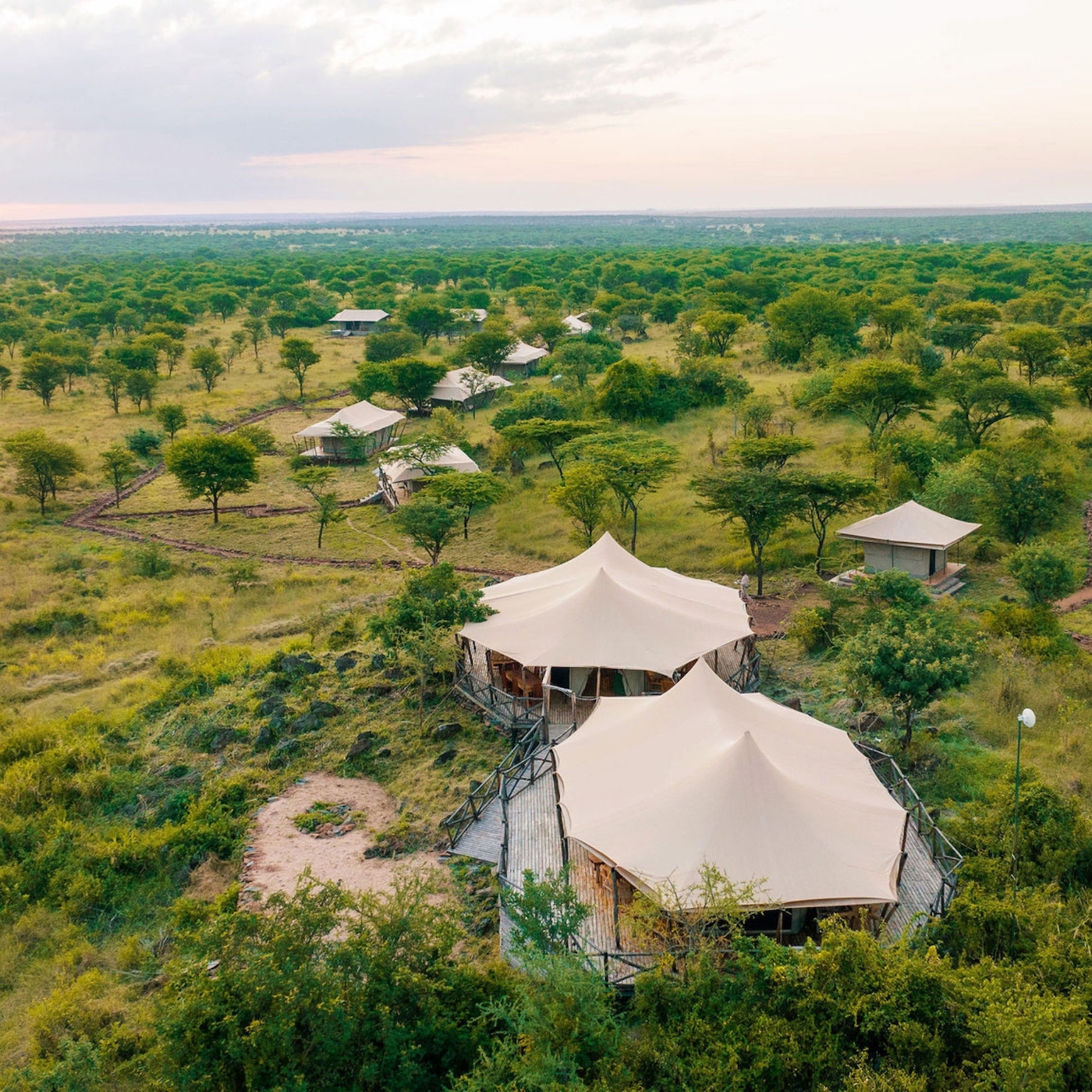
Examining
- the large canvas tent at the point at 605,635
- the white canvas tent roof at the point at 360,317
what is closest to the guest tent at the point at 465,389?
the white canvas tent roof at the point at 360,317

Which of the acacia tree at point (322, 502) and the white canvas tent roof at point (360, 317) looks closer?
the acacia tree at point (322, 502)

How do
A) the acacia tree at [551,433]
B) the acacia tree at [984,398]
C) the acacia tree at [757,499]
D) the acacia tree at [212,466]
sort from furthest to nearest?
the acacia tree at [551,433] < the acacia tree at [212,466] < the acacia tree at [984,398] < the acacia tree at [757,499]

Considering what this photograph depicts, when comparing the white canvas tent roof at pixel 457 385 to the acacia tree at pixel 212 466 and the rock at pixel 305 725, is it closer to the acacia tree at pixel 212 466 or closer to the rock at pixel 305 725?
the acacia tree at pixel 212 466

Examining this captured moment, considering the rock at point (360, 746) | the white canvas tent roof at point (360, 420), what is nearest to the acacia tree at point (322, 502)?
the white canvas tent roof at point (360, 420)

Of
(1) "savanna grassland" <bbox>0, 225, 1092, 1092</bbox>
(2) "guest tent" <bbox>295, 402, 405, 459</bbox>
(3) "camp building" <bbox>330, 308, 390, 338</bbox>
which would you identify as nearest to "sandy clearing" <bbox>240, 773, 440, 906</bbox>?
(1) "savanna grassland" <bbox>0, 225, 1092, 1092</bbox>

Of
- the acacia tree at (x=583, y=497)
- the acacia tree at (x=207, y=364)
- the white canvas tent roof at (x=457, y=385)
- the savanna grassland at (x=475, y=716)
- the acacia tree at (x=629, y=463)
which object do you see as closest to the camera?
the savanna grassland at (x=475, y=716)

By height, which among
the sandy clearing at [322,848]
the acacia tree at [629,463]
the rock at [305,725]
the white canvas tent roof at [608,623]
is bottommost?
the sandy clearing at [322,848]

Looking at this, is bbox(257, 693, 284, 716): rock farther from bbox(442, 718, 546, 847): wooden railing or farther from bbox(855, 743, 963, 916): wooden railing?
bbox(855, 743, 963, 916): wooden railing

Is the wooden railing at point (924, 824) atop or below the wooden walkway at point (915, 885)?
Result: atop
